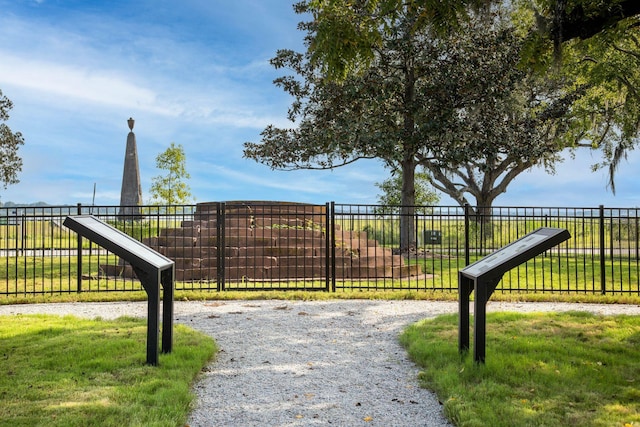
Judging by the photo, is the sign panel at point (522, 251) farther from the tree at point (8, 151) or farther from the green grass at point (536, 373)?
the tree at point (8, 151)

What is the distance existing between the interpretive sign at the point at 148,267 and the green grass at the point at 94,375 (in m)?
0.27

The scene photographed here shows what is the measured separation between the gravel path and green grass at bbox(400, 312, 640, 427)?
0.94 feet

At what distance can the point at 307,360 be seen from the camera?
6.34 metres

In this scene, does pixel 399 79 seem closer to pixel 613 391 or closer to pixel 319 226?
pixel 319 226

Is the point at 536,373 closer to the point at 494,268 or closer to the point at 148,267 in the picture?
the point at 494,268

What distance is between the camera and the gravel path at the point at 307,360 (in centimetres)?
462

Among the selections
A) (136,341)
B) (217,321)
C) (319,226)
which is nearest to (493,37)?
(319,226)

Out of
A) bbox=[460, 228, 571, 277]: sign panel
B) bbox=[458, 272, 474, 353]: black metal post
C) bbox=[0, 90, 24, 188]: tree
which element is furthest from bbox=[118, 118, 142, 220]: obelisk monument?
bbox=[460, 228, 571, 277]: sign panel

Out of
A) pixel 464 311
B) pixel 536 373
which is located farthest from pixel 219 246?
pixel 536 373

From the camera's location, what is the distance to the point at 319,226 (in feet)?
53.5

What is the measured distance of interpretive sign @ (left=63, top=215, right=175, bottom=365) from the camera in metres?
5.52

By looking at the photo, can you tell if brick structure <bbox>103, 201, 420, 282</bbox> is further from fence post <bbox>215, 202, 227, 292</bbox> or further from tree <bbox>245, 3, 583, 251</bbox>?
tree <bbox>245, 3, 583, 251</bbox>

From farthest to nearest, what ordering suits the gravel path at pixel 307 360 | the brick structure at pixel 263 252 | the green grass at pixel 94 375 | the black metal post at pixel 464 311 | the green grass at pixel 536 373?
1. the brick structure at pixel 263 252
2. the black metal post at pixel 464 311
3. the gravel path at pixel 307 360
4. the green grass at pixel 536 373
5. the green grass at pixel 94 375

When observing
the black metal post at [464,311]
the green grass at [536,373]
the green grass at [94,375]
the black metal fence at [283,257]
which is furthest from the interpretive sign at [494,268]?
the black metal fence at [283,257]
